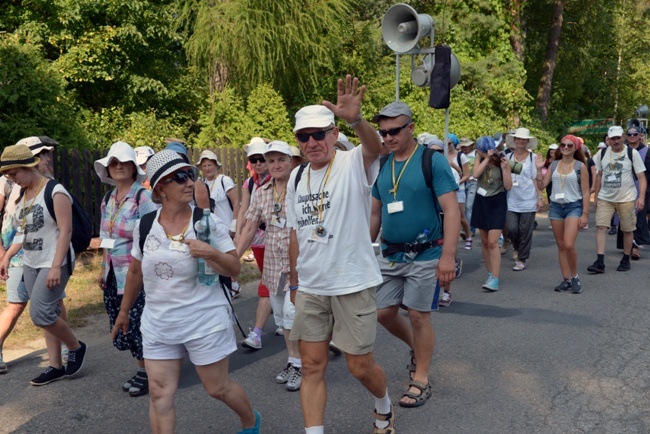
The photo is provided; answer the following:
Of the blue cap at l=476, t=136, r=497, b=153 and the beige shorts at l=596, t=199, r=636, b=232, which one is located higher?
the blue cap at l=476, t=136, r=497, b=153

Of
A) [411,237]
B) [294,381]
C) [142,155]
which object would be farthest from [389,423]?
[142,155]

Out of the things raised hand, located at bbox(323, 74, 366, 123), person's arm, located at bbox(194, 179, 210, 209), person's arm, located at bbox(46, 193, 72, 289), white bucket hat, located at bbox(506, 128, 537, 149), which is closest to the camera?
raised hand, located at bbox(323, 74, 366, 123)

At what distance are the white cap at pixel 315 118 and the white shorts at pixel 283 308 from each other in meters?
1.90

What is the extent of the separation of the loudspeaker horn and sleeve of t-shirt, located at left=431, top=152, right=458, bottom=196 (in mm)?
5326

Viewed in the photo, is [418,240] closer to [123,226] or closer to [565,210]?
[123,226]

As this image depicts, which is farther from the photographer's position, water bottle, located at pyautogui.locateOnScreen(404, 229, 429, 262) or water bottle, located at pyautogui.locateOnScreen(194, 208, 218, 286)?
water bottle, located at pyautogui.locateOnScreen(404, 229, 429, 262)

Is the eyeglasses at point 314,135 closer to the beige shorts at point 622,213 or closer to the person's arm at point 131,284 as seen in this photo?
the person's arm at point 131,284

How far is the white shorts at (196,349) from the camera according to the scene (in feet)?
12.7

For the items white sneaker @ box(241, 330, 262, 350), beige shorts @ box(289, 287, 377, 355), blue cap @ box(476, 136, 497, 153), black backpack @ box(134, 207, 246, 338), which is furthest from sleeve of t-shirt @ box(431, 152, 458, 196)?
blue cap @ box(476, 136, 497, 153)

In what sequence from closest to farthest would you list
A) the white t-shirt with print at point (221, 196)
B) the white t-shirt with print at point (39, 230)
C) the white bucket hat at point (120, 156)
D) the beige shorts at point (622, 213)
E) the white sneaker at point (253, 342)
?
the white bucket hat at point (120, 156) → the white t-shirt with print at point (39, 230) → the white sneaker at point (253, 342) → the white t-shirt with print at point (221, 196) → the beige shorts at point (622, 213)

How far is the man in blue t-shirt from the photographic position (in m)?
4.93

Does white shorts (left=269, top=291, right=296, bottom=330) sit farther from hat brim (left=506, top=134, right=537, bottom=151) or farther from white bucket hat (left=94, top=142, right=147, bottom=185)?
hat brim (left=506, top=134, right=537, bottom=151)

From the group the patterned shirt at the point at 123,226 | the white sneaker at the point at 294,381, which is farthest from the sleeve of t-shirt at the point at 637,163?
the patterned shirt at the point at 123,226

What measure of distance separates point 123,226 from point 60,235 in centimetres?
47
